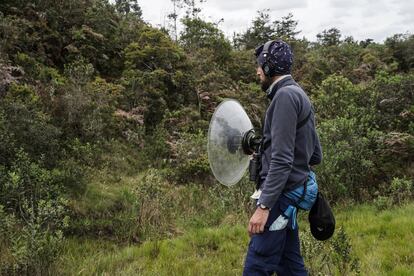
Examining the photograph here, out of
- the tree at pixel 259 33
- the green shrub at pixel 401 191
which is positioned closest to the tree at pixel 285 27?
the tree at pixel 259 33

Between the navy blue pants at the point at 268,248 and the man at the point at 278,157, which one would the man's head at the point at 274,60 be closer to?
the man at the point at 278,157

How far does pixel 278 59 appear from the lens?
2.66 meters

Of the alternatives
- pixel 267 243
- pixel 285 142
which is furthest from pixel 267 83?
pixel 267 243

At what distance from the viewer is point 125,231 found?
6.01m

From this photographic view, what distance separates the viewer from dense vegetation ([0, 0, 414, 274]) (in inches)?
230

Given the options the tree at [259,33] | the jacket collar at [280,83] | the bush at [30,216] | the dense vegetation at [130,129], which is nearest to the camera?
the jacket collar at [280,83]

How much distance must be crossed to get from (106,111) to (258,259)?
701cm

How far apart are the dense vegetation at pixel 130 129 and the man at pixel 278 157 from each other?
2206mm

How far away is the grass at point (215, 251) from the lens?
4.39 metres

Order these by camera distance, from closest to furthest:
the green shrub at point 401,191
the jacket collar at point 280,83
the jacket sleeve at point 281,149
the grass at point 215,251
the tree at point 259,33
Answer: the jacket sleeve at point 281,149 < the jacket collar at point 280,83 < the grass at point 215,251 < the green shrub at point 401,191 < the tree at point 259,33

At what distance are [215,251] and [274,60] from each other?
306 cm

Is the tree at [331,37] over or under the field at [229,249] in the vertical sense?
over

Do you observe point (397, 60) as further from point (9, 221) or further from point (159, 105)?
point (9, 221)

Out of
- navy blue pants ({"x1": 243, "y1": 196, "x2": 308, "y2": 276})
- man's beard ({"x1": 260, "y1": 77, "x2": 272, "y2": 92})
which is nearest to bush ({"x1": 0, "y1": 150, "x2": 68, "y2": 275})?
navy blue pants ({"x1": 243, "y1": 196, "x2": 308, "y2": 276})
